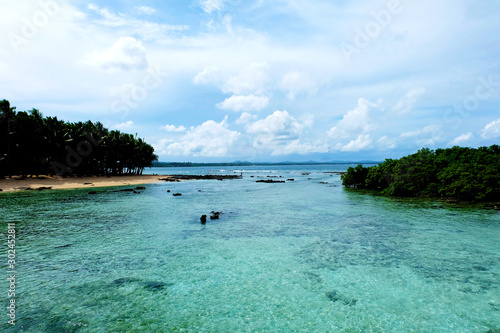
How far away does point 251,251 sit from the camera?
16797mm

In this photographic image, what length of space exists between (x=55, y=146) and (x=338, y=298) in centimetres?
7443

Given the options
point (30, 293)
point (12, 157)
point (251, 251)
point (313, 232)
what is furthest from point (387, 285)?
point (12, 157)

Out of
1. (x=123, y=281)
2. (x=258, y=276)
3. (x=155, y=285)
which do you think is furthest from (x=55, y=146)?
(x=258, y=276)

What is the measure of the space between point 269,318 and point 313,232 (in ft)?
42.1

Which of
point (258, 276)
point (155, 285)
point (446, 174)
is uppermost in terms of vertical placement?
point (446, 174)

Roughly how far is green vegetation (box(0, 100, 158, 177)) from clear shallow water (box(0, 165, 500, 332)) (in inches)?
1771

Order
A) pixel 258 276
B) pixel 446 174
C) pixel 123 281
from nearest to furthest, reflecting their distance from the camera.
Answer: pixel 123 281 → pixel 258 276 → pixel 446 174

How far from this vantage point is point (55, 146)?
63656mm

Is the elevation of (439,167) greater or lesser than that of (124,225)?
greater

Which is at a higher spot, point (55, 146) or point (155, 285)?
point (55, 146)

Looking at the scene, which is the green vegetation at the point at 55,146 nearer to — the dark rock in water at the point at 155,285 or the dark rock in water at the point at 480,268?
the dark rock in water at the point at 155,285

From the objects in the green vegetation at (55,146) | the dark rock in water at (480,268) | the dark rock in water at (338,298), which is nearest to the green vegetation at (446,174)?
the dark rock in water at (480,268)

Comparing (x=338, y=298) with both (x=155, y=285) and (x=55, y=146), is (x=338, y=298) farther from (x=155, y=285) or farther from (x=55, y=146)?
(x=55, y=146)

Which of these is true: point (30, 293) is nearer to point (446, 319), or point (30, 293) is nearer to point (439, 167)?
point (446, 319)
